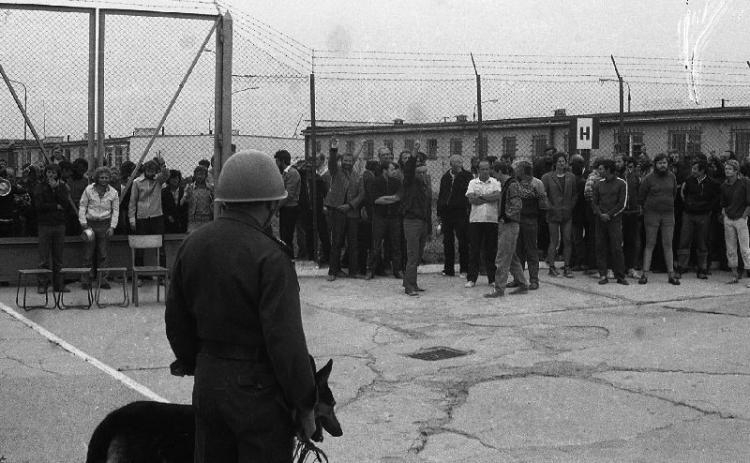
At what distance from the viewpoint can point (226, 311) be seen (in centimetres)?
391

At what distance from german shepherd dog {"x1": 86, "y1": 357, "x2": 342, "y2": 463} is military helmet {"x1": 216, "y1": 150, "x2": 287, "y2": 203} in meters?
1.07

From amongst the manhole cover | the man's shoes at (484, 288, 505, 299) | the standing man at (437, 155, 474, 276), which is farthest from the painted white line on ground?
the standing man at (437, 155, 474, 276)

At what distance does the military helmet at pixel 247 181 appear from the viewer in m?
4.06

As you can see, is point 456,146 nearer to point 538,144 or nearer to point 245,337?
point 538,144

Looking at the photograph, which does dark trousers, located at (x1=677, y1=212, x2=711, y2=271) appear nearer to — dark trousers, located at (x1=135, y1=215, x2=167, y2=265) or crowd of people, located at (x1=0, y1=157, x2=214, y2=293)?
crowd of people, located at (x1=0, y1=157, x2=214, y2=293)

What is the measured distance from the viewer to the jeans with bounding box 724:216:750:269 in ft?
50.0

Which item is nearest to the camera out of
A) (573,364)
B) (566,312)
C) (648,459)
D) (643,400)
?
(648,459)

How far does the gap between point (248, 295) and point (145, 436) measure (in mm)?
1028

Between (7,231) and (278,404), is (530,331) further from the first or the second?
(7,231)

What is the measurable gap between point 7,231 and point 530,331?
8.36 m

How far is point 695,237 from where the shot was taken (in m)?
16.0

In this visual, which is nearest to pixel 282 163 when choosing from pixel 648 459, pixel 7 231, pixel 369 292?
pixel 369 292

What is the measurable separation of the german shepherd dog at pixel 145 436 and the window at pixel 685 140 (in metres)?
28.7

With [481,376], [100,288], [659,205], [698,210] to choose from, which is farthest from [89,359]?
[698,210]
